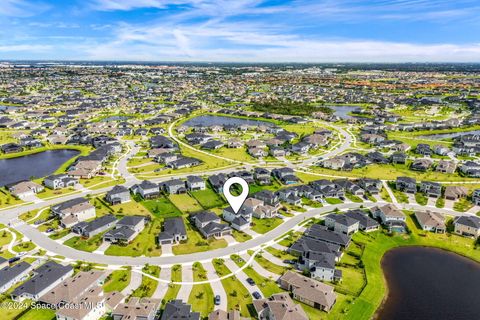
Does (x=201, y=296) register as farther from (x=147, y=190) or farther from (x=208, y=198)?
(x=147, y=190)

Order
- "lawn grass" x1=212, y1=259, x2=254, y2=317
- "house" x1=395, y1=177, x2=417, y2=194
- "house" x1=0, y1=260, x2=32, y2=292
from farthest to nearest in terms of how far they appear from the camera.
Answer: "house" x1=395, y1=177, x2=417, y2=194
"house" x1=0, y1=260, x2=32, y2=292
"lawn grass" x1=212, y1=259, x2=254, y2=317

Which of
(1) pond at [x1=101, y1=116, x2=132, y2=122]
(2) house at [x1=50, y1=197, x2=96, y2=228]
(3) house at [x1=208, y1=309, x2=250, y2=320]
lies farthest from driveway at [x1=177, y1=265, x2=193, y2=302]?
(1) pond at [x1=101, y1=116, x2=132, y2=122]

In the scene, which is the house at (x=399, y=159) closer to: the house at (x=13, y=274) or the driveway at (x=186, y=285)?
the driveway at (x=186, y=285)

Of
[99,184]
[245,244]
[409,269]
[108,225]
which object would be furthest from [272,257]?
[99,184]

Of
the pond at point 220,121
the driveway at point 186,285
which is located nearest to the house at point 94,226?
the driveway at point 186,285

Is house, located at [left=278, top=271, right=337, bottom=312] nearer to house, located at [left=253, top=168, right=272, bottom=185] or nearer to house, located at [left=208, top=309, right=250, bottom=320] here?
house, located at [left=208, top=309, right=250, bottom=320]
